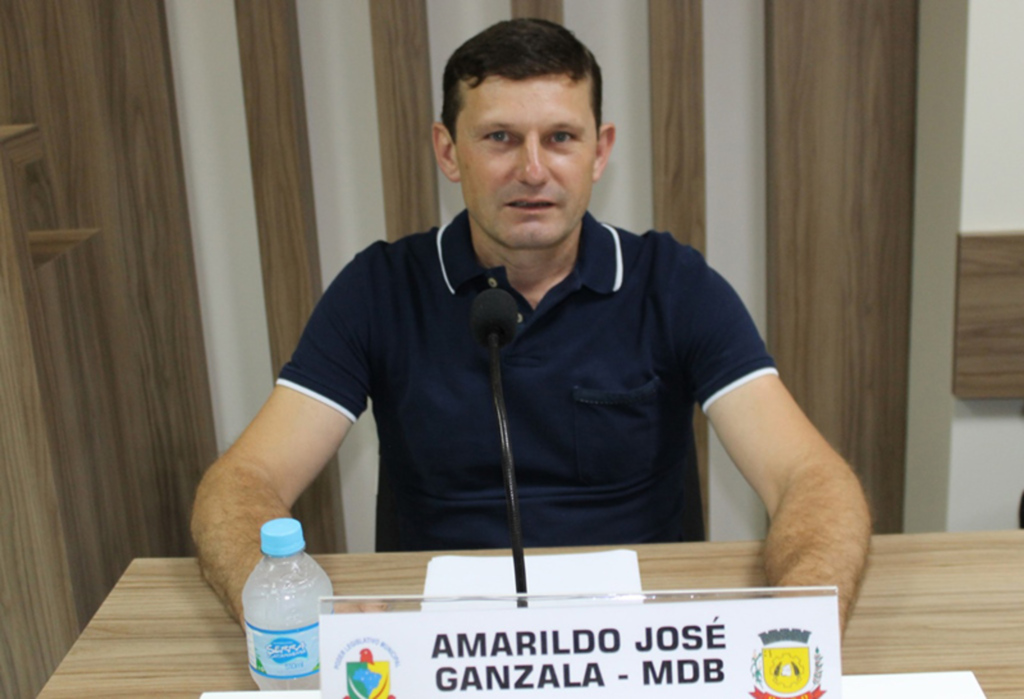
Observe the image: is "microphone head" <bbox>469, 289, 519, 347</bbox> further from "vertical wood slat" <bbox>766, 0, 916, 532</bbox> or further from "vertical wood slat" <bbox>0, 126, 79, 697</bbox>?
"vertical wood slat" <bbox>766, 0, 916, 532</bbox>

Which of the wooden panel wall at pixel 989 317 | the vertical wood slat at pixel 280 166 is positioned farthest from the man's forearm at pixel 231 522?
the wooden panel wall at pixel 989 317

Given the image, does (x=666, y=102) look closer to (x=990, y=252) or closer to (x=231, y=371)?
(x=990, y=252)

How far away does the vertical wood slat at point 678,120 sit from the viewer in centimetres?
190

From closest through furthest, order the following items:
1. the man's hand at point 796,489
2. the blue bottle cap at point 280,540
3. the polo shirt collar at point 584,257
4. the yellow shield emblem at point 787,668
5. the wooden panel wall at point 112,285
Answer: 1. the yellow shield emblem at point 787,668
2. the blue bottle cap at point 280,540
3. the man's hand at point 796,489
4. the polo shirt collar at point 584,257
5. the wooden panel wall at point 112,285

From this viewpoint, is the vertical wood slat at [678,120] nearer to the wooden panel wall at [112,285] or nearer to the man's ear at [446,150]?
the man's ear at [446,150]

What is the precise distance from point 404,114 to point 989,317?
1.12 m

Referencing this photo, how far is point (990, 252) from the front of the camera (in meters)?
1.83

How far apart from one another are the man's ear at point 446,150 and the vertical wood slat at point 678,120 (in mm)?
490

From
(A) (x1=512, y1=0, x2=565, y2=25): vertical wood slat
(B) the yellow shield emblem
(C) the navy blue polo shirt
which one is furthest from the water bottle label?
(A) (x1=512, y1=0, x2=565, y2=25): vertical wood slat

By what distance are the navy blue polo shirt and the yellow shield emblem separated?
0.77 metres

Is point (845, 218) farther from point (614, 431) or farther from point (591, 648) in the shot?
point (591, 648)

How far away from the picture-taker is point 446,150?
164cm

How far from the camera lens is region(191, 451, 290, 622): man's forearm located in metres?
1.08

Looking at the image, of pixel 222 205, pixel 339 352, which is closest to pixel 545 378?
pixel 339 352
